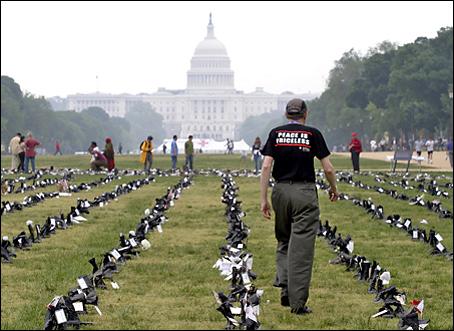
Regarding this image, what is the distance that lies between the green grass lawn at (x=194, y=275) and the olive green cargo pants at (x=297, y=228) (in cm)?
27

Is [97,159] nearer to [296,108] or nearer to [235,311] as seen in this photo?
[296,108]

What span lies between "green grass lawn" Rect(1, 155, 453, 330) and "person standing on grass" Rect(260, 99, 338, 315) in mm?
427

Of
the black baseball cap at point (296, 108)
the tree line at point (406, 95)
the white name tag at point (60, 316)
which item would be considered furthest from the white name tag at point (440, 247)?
the tree line at point (406, 95)

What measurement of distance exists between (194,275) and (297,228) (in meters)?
2.82

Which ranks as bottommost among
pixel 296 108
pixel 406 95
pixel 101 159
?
Result: pixel 101 159

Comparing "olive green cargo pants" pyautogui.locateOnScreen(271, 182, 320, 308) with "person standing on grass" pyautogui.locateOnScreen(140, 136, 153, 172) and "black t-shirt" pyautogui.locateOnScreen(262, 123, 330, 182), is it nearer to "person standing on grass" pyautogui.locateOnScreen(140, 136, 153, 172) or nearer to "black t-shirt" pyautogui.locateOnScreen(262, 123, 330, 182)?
"black t-shirt" pyautogui.locateOnScreen(262, 123, 330, 182)

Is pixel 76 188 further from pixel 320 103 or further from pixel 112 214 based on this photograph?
pixel 320 103

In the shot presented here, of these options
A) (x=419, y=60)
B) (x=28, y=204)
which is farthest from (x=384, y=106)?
(x=28, y=204)

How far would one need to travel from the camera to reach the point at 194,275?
1388 centimetres

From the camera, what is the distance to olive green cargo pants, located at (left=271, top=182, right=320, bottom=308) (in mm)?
11227

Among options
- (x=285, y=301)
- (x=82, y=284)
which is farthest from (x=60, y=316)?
(x=285, y=301)

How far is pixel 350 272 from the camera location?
1417 centimetres

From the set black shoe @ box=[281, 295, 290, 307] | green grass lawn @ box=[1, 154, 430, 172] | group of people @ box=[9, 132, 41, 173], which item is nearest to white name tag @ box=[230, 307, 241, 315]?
black shoe @ box=[281, 295, 290, 307]

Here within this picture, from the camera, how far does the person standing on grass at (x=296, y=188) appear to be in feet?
37.1
